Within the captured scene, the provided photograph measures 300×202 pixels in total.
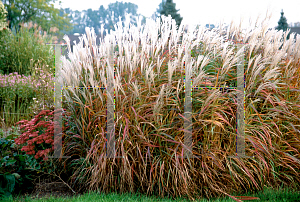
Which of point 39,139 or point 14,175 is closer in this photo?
point 14,175

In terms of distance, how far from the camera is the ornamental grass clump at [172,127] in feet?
8.54

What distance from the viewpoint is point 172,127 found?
2631 mm

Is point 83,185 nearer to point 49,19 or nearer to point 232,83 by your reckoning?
point 232,83

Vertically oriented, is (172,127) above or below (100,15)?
below

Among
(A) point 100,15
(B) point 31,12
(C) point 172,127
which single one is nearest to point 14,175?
(C) point 172,127

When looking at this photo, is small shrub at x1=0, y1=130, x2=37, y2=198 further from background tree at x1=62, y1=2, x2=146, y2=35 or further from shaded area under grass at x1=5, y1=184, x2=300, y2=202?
background tree at x1=62, y1=2, x2=146, y2=35

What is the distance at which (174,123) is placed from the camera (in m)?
2.71

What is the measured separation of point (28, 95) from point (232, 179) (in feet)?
17.2

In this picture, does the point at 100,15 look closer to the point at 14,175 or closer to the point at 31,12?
the point at 31,12

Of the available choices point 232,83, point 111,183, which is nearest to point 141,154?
point 111,183

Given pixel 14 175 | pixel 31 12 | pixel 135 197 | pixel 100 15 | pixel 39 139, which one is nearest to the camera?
pixel 135 197

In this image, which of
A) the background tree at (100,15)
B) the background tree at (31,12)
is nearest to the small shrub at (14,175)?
the background tree at (31,12)

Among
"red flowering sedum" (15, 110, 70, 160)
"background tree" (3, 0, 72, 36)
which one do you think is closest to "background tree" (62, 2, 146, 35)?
"background tree" (3, 0, 72, 36)

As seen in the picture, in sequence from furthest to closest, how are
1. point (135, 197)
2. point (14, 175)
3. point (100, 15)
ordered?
point (100, 15), point (14, 175), point (135, 197)
